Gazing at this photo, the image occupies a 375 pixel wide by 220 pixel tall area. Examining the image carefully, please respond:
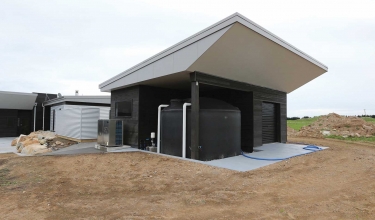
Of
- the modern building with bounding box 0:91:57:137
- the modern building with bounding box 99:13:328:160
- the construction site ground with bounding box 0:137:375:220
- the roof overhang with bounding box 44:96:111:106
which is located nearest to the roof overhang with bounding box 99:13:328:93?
the modern building with bounding box 99:13:328:160

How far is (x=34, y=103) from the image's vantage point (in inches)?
650

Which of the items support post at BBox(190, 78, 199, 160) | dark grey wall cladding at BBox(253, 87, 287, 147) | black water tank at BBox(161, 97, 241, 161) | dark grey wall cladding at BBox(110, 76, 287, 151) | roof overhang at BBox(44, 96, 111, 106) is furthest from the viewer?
roof overhang at BBox(44, 96, 111, 106)

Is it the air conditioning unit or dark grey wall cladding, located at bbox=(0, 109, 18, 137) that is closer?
the air conditioning unit

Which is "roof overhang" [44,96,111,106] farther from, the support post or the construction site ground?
the support post

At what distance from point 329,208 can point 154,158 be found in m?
4.87

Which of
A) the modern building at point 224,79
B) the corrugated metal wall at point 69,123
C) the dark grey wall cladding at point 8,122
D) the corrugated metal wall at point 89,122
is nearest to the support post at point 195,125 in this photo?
the modern building at point 224,79

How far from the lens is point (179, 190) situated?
4.12 metres

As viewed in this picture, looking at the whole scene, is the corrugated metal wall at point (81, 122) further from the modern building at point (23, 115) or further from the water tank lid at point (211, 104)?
the water tank lid at point (211, 104)

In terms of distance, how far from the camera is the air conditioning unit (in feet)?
28.6

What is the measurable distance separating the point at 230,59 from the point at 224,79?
3.68 feet

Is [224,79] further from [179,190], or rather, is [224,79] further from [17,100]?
[17,100]

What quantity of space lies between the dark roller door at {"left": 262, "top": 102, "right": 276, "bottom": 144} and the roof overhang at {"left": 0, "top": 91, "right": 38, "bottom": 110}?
15812 millimetres

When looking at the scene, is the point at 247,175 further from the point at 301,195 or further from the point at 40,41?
the point at 40,41

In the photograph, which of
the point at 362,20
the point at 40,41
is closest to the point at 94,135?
the point at 40,41
